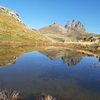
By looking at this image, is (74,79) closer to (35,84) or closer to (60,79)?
(60,79)

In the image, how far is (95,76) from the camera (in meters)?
38.6

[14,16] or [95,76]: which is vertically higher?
[14,16]

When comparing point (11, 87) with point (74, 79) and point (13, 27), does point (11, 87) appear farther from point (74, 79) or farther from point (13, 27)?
point (13, 27)

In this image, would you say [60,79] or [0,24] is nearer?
[60,79]

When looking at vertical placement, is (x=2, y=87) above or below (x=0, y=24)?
below

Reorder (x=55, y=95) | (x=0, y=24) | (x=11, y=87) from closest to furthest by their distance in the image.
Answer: (x=55, y=95)
(x=11, y=87)
(x=0, y=24)

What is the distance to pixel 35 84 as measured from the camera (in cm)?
3044

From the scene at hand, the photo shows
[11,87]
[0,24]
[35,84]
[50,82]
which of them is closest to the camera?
[11,87]

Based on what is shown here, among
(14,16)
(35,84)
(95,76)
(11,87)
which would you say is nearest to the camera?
(11,87)

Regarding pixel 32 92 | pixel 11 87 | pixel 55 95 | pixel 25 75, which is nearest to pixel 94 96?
pixel 55 95

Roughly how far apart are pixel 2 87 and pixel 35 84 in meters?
4.74

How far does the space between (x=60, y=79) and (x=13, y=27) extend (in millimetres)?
128307

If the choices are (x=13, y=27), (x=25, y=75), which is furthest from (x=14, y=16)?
(x=25, y=75)

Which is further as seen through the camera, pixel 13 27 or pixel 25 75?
pixel 13 27
